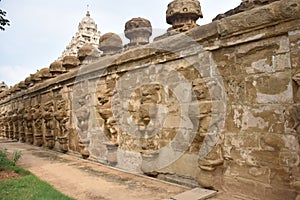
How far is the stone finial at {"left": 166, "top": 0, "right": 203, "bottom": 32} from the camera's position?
4832 millimetres

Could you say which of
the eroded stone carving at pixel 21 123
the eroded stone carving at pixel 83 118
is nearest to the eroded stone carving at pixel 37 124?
the eroded stone carving at pixel 21 123

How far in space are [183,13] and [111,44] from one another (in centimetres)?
226

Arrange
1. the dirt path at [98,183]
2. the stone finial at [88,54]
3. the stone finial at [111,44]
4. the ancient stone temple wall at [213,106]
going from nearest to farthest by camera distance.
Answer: the ancient stone temple wall at [213,106]
the dirt path at [98,183]
the stone finial at [111,44]
the stone finial at [88,54]

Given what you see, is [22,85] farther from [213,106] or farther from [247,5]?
[247,5]

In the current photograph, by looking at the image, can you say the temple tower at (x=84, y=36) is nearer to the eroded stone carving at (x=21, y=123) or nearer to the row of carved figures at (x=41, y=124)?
the eroded stone carving at (x=21, y=123)

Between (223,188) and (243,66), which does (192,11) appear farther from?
(223,188)

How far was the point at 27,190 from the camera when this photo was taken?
3.65 m

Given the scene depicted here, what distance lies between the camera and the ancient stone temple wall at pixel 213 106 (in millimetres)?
2729

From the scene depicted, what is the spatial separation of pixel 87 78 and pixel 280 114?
4410 millimetres

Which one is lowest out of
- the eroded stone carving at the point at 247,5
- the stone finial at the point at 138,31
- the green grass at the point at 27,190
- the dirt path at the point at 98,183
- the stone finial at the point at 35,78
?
the dirt path at the point at 98,183

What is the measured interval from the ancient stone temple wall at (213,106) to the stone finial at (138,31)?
1.11 meters

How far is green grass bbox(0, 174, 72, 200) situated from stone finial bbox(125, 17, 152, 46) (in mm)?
3520

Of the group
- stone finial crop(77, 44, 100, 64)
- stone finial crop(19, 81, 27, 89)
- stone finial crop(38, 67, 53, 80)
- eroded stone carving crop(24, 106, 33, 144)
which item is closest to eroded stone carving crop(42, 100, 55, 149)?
stone finial crop(38, 67, 53, 80)

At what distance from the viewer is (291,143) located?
2678mm
